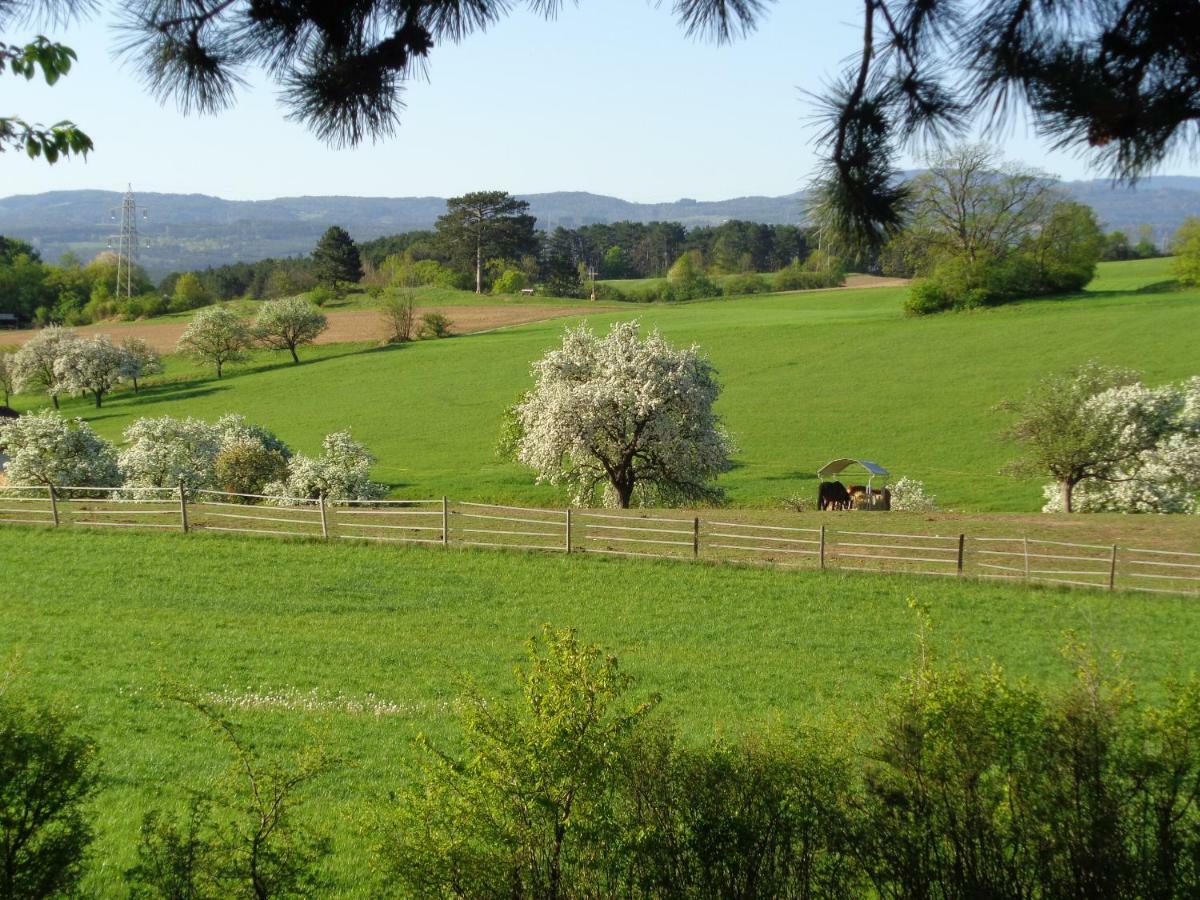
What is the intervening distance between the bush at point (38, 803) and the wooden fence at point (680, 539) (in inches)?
642

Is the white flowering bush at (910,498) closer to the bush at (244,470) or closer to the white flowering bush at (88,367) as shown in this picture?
the bush at (244,470)

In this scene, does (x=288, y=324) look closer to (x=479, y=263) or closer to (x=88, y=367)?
(x=88, y=367)

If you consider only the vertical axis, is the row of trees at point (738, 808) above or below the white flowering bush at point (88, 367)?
above

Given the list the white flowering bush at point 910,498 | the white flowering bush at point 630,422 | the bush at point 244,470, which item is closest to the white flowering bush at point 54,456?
the bush at point 244,470

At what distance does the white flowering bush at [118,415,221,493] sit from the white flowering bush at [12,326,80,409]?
119 feet

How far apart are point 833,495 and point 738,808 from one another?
88.1 ft

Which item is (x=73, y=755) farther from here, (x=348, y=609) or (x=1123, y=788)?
(x=348, y=609)

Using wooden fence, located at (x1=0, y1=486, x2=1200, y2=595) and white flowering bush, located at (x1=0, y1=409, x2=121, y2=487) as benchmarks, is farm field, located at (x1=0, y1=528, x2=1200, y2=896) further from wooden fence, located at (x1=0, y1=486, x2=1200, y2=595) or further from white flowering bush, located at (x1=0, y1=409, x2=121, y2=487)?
white flowering bush, located at (x1=0, y1=409, x2=121, y2=487)

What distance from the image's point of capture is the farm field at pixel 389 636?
1088 cm

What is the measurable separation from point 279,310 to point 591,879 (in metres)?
72.3

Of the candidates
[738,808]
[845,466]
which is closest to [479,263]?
[845,466]

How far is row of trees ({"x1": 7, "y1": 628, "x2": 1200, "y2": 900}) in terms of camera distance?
506 centimetres

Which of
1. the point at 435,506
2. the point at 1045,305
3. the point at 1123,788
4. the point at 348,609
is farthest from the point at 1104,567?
the point at 1045,305

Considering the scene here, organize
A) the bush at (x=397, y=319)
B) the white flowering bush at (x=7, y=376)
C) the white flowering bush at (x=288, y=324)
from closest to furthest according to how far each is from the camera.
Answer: the white flowering bush at (x=7, y=376), the white flowering bush at (x=288, y=324), the bush at (x=397, y=319)
